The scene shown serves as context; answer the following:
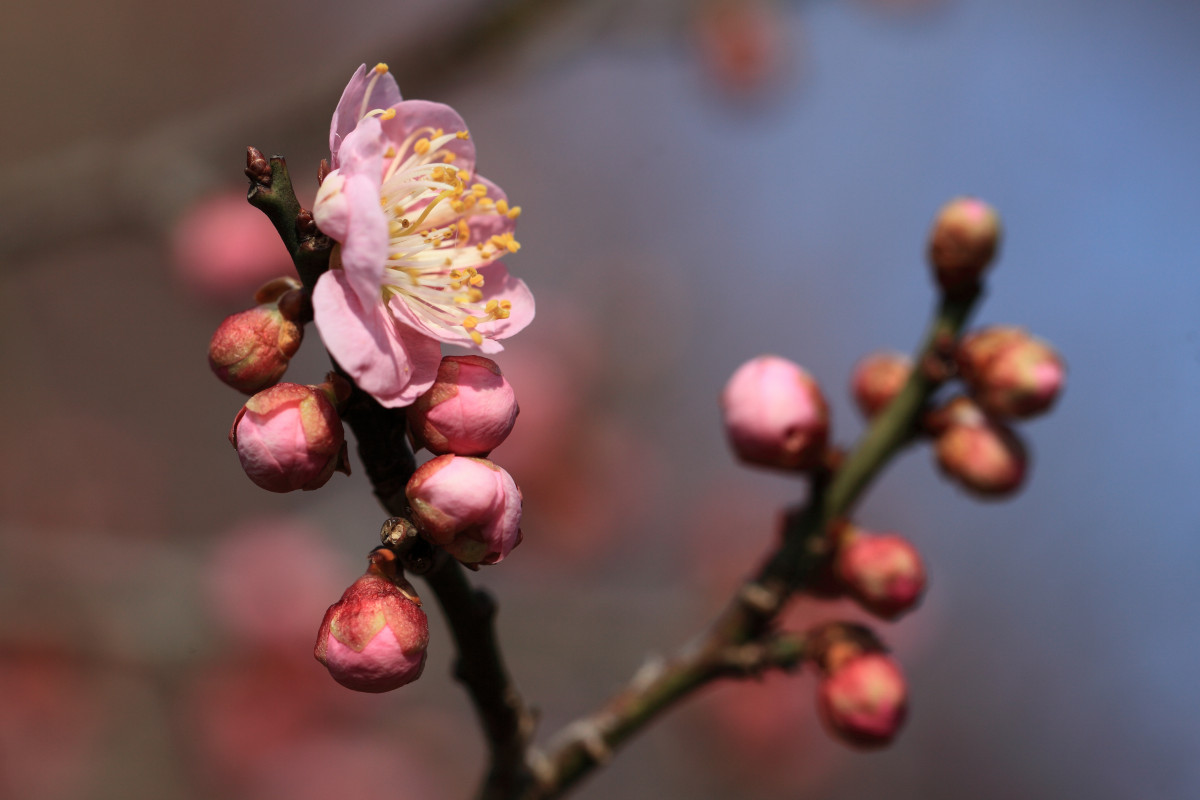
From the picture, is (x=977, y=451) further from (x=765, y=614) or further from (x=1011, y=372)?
(x=765, y=614)

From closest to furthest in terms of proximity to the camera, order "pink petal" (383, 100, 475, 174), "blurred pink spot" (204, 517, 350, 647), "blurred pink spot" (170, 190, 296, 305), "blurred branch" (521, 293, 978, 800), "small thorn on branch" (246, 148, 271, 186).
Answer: "small thorn on branch" (246, 148, 271, 186)
"pink petal" (383, 100, 475, 174)
"blurred branch" (521, 293, 978, 800)
"blurred pink spot" (170, 190, 296, 305)
"blurred pink spot" (204, 517, 350, 647)

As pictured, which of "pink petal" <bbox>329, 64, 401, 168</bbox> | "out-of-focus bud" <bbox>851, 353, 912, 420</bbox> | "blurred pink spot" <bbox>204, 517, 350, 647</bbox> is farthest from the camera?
"blurred pink spot" <bbox>204, 517, 350, 647</bbox>

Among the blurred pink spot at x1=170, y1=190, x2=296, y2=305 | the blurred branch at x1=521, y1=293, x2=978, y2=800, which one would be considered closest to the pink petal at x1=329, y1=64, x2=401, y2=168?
the blurred branch at x1=521, y1=293, x2=978, y2=800

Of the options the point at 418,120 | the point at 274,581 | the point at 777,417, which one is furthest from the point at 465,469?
the point at 274,581

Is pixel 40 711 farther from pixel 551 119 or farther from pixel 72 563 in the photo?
pixel 551 119

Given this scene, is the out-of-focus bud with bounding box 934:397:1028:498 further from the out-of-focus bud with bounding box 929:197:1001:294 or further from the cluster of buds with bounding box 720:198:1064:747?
the out-of-focus bud with bounding box 929:197:1001:294
